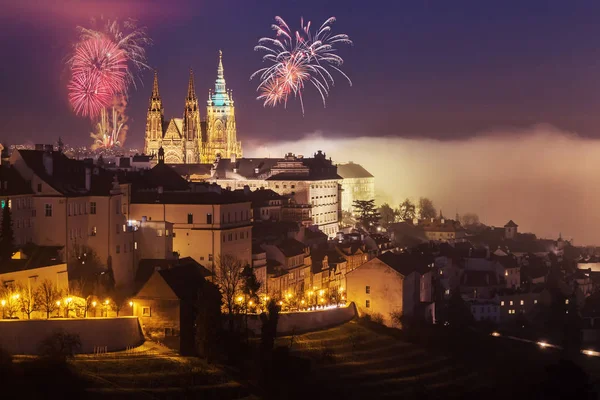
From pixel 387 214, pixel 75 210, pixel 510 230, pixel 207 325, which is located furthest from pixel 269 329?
pixel 387 214

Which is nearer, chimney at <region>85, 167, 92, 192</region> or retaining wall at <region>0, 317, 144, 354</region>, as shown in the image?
retaining wall at <region>0, 317, 144, 354</region>

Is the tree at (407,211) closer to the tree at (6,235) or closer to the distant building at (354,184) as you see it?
the distant building at (354,184)

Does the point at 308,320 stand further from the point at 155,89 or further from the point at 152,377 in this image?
the point at 155,89

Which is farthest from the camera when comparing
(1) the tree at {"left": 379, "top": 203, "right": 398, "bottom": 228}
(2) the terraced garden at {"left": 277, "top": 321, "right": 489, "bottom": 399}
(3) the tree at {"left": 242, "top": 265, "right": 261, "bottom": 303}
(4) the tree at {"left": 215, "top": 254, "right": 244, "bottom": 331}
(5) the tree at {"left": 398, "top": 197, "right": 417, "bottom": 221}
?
(5) the tree at {"left": 398, "top": 197, "right": 417, "bottom": 221}

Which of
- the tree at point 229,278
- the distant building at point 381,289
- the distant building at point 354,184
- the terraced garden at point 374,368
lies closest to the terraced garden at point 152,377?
the tree at point 229,278

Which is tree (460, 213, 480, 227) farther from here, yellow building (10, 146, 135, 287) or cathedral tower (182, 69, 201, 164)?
yellow building (10, 146, 135, 287)

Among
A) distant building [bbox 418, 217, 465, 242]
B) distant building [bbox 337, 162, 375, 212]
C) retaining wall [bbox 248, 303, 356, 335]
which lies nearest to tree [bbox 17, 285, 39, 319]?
retaining wall [bbox 248, 303, 356, 335]

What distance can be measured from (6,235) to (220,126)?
85.4m

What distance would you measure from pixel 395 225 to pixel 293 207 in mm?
27918

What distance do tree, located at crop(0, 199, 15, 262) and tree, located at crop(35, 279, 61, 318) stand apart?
1.83m

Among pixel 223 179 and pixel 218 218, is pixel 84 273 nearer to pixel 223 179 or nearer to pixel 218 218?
pixel 218 218

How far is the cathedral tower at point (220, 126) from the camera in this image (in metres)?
125

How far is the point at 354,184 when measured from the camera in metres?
119

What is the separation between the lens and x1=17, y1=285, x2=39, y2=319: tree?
122 ft
